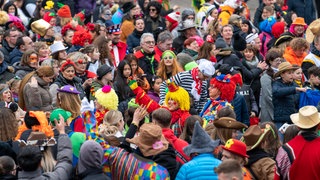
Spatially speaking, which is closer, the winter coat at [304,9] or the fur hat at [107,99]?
the fur hat at [107,99]

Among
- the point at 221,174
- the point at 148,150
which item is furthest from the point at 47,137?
the point at 221,174

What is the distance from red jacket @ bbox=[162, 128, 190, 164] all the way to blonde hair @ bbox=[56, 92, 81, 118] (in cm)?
143

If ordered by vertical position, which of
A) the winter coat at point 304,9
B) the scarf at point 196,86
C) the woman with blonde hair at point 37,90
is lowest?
the winter coat at point 304,9

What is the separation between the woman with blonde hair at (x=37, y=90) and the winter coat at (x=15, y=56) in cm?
243

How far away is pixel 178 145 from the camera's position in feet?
36.7

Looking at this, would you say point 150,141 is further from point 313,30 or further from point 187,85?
point 313,30

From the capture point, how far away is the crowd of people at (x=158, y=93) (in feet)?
33.9

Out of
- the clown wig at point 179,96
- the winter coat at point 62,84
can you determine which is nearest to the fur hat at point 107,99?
the clown wig at point 179,96

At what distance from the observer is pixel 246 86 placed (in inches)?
605

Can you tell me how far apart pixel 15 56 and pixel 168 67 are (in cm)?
296

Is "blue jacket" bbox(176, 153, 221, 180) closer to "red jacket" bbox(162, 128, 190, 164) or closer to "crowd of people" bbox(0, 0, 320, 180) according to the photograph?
"crowd of people" bbox(0, 0, 320, 180)

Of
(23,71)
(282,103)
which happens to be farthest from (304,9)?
(23,71)

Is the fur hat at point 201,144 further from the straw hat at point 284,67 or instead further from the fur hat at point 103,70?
the fur hat at point 103,70

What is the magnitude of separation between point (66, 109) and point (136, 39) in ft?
22.2
